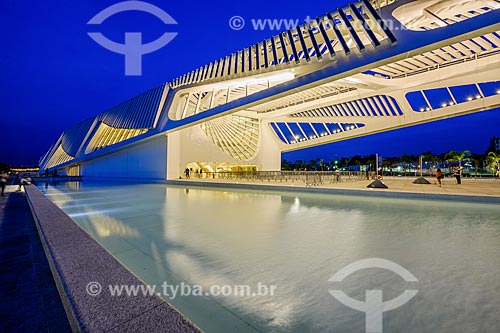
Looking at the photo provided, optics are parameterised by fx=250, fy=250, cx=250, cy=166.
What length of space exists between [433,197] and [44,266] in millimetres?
10132

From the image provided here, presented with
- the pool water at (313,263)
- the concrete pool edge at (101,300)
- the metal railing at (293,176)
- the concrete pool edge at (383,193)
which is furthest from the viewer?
the metal railing at (293,176)

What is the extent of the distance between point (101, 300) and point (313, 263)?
202cm

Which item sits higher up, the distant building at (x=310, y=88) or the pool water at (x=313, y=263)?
the distant building at (x=310, y=88)

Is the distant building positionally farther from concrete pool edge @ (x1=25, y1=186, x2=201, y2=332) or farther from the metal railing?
concrete pool edge @ (x1=25, y1=186, x2=201, y2=332)

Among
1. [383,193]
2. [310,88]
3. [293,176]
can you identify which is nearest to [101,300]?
[383,193]

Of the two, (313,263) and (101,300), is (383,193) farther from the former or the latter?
(101,300)

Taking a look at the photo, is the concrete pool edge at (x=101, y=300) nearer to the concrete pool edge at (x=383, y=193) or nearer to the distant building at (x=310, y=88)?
the distant building at (x=310, y=88)

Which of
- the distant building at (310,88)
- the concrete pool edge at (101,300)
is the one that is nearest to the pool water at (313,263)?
the concrete pool edge at (101,300)

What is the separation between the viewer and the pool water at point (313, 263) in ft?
5.72

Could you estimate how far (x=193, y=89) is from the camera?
1766cm

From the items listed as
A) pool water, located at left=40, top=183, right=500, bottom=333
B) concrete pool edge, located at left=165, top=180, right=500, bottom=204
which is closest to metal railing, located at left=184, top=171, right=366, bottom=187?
concrete pool edge, located at left=165, top=180, right=500, bottom=204

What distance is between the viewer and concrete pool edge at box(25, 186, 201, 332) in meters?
1.42

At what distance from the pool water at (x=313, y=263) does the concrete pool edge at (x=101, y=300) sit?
32cm

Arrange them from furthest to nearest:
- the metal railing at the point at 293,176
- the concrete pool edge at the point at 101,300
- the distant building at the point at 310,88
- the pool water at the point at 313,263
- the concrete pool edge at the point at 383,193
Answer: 1. the metal railing at the point at 293,176
2. the distant building at the point at 310,88
3. the concrete pool edge at the point at 383,193
4. the pool water at the point at 313,263
5. the concrete pool edge at the point at 101,300
